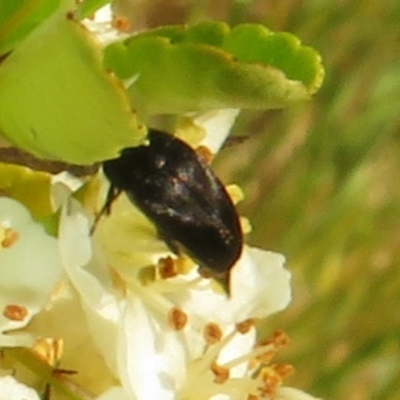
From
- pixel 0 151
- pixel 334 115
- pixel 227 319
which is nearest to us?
pixel 0 151

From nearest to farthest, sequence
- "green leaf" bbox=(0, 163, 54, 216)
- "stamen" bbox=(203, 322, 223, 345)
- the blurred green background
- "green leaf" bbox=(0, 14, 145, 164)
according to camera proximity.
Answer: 1. "green leaf" bbox=(0, 14, 145, 164)
2. "green leaf" bbox=(0, 163, 54, 216)
3. "stamen" bbox=(203, 322, 223, 345)
4. the blurred green background

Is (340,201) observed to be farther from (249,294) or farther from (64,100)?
(64,100)

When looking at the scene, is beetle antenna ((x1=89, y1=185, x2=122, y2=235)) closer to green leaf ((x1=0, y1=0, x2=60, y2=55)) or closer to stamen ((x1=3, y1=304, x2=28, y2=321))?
stamen ((x1=3, y1=304, x2=28, y2=321))

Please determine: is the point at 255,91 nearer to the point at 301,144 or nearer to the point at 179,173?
the point at 179,173

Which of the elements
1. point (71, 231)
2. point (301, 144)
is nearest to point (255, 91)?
point (71, 231)

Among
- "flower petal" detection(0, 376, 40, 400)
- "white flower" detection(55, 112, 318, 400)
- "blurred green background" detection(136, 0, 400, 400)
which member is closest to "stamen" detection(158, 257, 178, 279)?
"white flower" detection(55, 112, 318, 400)
